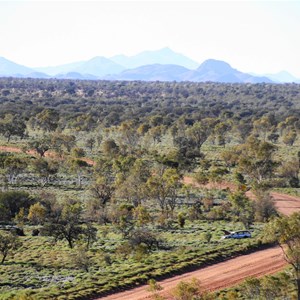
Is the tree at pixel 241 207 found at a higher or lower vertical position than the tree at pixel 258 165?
lower

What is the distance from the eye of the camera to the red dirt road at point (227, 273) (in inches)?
1204

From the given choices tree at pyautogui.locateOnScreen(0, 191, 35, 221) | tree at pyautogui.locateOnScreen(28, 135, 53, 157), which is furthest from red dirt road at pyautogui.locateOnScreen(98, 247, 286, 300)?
tree at pyautogui.locateOnScreen(28, 135, 53, 157)

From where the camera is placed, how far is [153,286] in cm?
2616

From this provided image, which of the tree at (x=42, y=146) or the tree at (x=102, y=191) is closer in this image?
the tree at (x=102, y=191)

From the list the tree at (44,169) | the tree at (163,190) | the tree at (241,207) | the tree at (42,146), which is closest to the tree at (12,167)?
the tree at (44,169)

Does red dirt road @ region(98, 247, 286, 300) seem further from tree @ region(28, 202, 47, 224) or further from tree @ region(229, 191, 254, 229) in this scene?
tree @ region(28, 202, 47, 224)

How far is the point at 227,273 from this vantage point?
33.7 metres

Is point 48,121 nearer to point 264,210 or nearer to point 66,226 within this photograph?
point 66,226

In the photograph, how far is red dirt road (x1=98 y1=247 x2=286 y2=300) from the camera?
30.6 m

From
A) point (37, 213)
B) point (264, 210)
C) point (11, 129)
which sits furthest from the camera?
point (11, 129)

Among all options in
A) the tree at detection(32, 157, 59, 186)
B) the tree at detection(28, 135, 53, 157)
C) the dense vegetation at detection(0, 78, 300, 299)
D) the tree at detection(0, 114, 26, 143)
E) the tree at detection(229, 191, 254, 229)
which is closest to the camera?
the dense vegetation at detection(0, 78, 300, 299)

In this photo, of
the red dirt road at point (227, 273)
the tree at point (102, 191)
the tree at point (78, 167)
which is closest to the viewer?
the red dirt road at point (227, 273)

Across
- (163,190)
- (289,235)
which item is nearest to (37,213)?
(163,190)

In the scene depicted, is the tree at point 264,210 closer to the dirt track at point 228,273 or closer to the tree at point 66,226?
the dirt track at point 228,273
